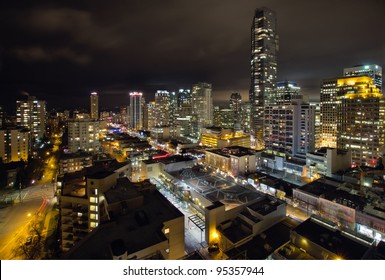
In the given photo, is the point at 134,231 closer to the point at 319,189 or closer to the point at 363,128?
the point at 319,189

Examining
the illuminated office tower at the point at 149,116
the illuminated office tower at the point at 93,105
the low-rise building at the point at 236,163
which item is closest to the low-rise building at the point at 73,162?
the low-rise building at the point at 236,163

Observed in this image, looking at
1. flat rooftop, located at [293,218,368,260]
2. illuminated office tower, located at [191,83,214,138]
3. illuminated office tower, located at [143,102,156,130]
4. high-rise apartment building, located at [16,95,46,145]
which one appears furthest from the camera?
illuminated office tower, located at [143,102,156,130]

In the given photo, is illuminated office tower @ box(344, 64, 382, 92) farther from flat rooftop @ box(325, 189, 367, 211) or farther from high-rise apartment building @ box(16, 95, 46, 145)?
high-rise apartment building @ box(16, 95, 46, 145)

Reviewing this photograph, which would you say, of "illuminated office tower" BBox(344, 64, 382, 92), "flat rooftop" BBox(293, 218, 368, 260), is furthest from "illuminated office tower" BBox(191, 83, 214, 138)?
"flat rooftop" BBox(293, 218, 368, 260)

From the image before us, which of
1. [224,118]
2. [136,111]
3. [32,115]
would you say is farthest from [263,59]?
[32,115]

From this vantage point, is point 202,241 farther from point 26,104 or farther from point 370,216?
point 26,104

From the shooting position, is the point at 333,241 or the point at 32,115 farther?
the point at 32,115
